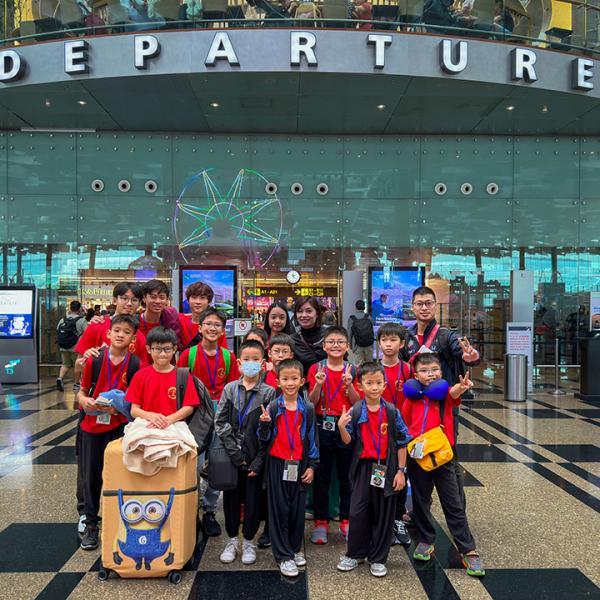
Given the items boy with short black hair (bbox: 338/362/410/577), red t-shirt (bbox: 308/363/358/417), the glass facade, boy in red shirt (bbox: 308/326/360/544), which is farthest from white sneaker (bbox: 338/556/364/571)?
the glass facade

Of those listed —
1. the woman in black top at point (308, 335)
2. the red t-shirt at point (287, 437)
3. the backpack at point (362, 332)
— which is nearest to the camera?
the red t-shirt at point (287, 437)

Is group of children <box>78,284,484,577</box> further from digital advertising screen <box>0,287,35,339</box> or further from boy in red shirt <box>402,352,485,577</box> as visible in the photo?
digital advertising screen <box>0,287,35,339</box>

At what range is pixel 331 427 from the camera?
11.0 feet

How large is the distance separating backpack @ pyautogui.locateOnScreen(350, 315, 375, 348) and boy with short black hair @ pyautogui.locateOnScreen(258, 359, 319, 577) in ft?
20.1

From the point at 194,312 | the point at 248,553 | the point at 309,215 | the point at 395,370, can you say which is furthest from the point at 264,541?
the point at 309,215

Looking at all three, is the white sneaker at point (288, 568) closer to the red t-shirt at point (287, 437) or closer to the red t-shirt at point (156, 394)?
the red t-shirt at point (287, 437)

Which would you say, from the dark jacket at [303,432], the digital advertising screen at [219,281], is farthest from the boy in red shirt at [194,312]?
the digital advertising screen at [219,281]

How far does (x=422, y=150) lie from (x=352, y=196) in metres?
2.02

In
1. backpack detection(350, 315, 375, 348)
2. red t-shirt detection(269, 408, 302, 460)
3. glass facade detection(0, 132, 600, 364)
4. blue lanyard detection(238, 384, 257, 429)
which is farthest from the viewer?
glass facade detection(0, 132, 600, 364)

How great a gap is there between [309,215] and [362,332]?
14.2 ft

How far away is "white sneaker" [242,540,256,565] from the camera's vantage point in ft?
9.96

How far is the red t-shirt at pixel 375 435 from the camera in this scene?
2.95 metres

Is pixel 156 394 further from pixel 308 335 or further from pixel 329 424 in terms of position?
pixel 308 335

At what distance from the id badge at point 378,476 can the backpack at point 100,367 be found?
163cm
